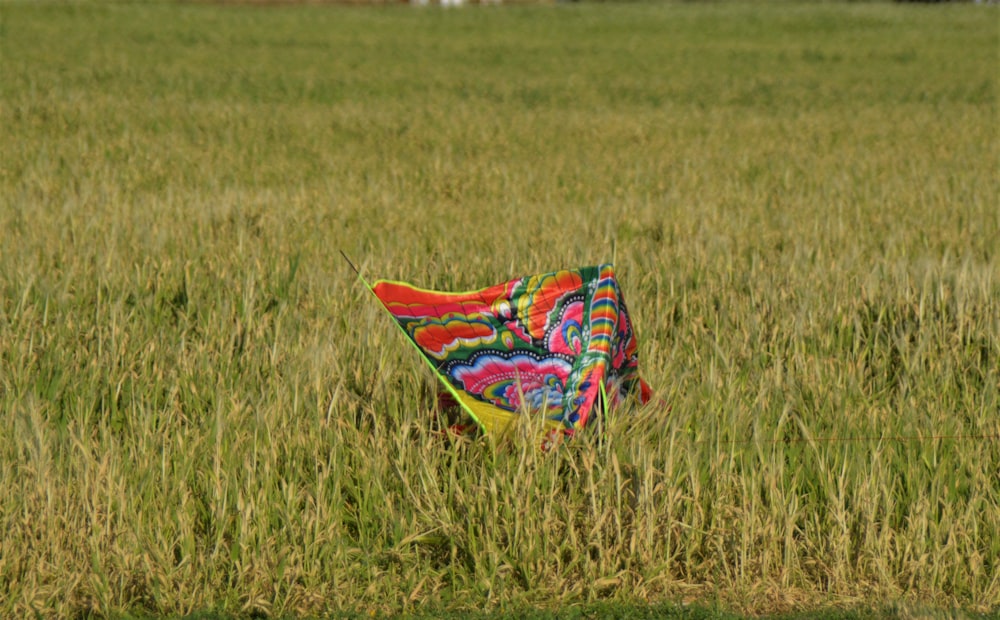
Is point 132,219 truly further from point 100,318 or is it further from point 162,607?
point 162,607

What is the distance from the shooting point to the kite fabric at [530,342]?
304 centimetres

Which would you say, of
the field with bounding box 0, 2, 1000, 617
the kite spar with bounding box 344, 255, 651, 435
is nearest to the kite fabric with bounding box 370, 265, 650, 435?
the kite spar with bounding box 344, 255, 651, 435

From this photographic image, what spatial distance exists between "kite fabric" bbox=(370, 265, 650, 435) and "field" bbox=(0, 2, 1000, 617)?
0.12 meters

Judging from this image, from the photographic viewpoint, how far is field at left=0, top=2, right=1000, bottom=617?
272 centimetres

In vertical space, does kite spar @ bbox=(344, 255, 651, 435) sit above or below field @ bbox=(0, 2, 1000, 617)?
above

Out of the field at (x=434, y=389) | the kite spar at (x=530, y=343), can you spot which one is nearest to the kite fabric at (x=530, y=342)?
the kite spar at (x=530, y=343)

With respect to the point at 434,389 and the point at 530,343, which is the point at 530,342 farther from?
the point at 434,389

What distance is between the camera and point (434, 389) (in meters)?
3.30

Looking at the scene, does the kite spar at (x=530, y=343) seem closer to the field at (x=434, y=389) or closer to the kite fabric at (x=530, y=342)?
the kite fabric at (x=530, y=342)

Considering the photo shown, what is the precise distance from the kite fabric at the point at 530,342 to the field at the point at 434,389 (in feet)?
0.39

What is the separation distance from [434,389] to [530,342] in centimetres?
34

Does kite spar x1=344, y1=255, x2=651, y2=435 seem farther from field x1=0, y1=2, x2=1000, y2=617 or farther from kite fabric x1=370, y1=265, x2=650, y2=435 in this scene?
field x1=0, y1=2, x2=1000, y2=617

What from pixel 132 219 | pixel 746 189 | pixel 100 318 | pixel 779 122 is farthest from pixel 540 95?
pixel 100 318

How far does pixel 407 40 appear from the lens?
2550cm
